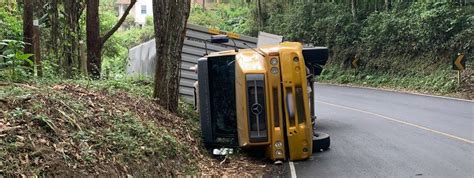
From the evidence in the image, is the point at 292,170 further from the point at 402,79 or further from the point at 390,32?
the point at 390,32

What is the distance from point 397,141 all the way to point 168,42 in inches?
206

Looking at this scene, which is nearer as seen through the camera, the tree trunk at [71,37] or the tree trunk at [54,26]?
the tree trunk at [54,26]

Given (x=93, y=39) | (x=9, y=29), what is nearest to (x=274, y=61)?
(x=93, y=39)

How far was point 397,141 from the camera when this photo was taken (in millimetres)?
10867

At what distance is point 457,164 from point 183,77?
7507 millimetres

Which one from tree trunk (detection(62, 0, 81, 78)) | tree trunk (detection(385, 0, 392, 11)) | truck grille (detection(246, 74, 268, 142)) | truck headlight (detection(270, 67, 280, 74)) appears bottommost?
truck grille (detection(246, 74, 268, 142))

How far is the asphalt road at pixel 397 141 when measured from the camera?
8.37 meters

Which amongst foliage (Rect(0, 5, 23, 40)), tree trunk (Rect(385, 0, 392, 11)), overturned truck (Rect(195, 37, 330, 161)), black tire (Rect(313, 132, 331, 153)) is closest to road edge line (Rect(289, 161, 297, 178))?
overturned truck (Rect(195, 37, 330, 161))

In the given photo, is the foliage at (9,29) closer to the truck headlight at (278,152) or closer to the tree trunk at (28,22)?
the tree trunk at (28,22)

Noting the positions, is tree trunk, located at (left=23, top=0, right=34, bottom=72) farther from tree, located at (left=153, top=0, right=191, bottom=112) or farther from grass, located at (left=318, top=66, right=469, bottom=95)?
grass, located at (left=318, top=66, right=469, bottom=95)

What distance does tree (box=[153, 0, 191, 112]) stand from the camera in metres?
9.73

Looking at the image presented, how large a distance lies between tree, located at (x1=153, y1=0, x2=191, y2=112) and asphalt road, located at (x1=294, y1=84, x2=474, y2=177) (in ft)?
9.51

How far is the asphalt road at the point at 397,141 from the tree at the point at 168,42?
2.90m

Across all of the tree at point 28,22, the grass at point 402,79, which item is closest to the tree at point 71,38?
the tree at point 28,22
